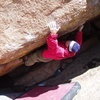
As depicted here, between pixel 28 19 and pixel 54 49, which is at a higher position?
pixel 28 19

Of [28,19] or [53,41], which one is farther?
[53,41]

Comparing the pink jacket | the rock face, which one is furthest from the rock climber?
the rock face

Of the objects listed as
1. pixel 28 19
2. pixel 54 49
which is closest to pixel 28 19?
pixel 28 19

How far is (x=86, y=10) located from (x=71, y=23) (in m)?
0.37

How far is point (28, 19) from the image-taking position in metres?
4.07

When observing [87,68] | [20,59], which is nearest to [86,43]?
[87,68]

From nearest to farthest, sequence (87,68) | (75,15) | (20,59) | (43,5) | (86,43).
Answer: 1. (43,5)
2. (75,15)
3. (20,59)
4. (87,68)
5. (86,43)

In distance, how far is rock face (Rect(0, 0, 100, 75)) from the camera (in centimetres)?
397

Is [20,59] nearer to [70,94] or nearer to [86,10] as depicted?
[70,94]

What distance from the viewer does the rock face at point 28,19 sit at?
13.0ft

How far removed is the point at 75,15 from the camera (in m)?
4.33

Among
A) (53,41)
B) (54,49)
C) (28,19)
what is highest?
(28,19)

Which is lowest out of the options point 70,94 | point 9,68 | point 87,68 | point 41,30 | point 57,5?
point 70,94

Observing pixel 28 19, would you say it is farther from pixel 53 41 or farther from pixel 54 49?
pixel 54 49
